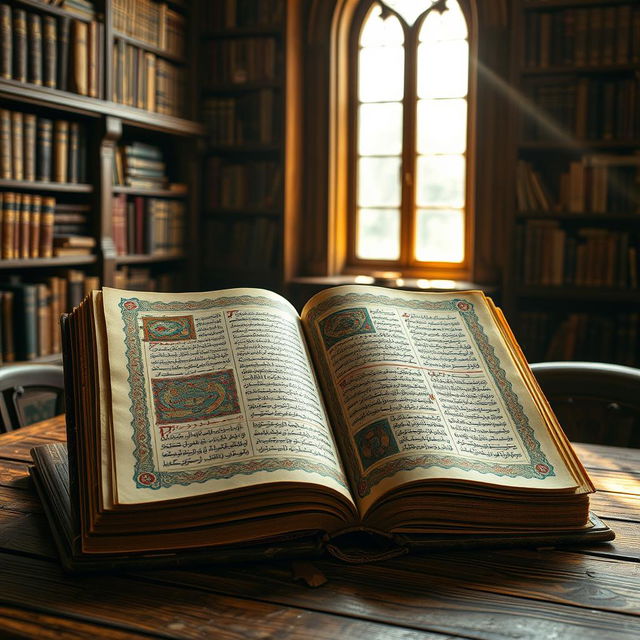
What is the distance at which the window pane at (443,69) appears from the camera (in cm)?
407

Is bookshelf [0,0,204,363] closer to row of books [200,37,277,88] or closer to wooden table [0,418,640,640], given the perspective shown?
row of books [200,37,277,88]

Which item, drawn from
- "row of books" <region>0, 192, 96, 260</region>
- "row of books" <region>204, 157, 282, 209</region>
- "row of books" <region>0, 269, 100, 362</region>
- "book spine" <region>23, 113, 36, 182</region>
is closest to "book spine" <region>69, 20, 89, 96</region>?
"book spine" <region>23, 113, 36, 182</region>

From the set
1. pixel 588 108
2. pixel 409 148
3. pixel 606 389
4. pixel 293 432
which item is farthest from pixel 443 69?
pixel 293 432

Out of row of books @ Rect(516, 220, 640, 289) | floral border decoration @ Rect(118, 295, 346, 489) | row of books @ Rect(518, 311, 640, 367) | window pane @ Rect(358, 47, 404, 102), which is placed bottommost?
row of books @ Rect(518, 311, 640, 367)

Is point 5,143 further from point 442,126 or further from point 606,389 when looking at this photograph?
point 606,389

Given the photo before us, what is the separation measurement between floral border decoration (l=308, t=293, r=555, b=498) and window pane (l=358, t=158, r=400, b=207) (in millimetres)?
3364

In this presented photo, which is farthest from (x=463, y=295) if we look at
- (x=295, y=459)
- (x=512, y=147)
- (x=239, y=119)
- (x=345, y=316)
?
(x=239, y=119)

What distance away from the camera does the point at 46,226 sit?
318cm

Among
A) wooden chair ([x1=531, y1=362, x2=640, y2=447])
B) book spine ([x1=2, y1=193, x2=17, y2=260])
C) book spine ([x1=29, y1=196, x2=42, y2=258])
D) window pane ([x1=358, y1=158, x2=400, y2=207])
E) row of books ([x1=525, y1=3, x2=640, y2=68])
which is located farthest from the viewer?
window pane ([x1=358, y1=158, x2=400, y2=207])

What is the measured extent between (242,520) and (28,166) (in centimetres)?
276

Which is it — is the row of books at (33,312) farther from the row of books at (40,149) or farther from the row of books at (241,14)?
the row of books at (241,14)

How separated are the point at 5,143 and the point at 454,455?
271 centimetres

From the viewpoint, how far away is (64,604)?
620 mm

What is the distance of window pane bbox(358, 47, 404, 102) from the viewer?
4211mm
